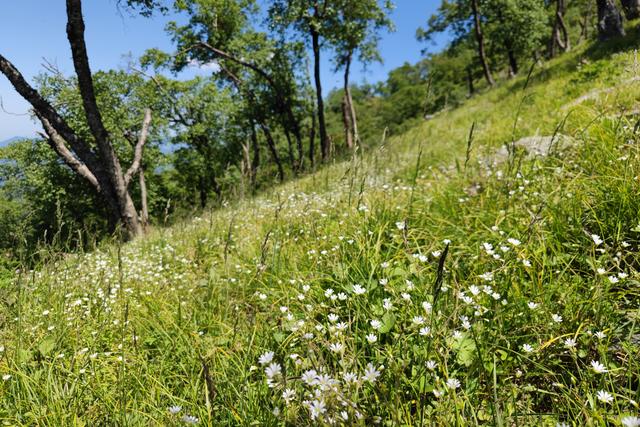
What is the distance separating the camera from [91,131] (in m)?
9.77

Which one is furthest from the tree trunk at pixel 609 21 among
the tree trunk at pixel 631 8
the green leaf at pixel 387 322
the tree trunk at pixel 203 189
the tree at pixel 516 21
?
the tree trunk at pixel 203 189

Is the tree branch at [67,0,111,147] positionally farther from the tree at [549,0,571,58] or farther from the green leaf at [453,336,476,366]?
the tree at [549,0,571,58]

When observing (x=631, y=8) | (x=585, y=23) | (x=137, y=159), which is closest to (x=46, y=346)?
(x=137, y=159)

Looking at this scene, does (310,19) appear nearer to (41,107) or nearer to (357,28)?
(357,28)

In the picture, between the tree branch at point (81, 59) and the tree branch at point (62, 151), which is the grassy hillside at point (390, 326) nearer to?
the tree branch at point (81, 59)

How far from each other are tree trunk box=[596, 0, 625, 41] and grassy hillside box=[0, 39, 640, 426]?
30.3 feet

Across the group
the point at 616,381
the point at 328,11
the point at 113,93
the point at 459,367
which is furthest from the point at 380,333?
the point at 113,93

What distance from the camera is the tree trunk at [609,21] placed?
1043cm

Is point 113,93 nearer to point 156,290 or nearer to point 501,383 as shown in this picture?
point 156,290

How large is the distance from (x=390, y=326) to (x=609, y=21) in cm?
1420

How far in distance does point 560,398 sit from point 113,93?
35.1 metres

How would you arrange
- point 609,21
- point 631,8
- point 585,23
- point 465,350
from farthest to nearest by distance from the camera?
point 585,23, point 631,8, point 609,21, point 465,350

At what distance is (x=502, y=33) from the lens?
99.3ft

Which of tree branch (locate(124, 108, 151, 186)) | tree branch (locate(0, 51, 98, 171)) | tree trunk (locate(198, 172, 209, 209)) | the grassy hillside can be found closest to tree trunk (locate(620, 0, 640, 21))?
the grassy hillside
